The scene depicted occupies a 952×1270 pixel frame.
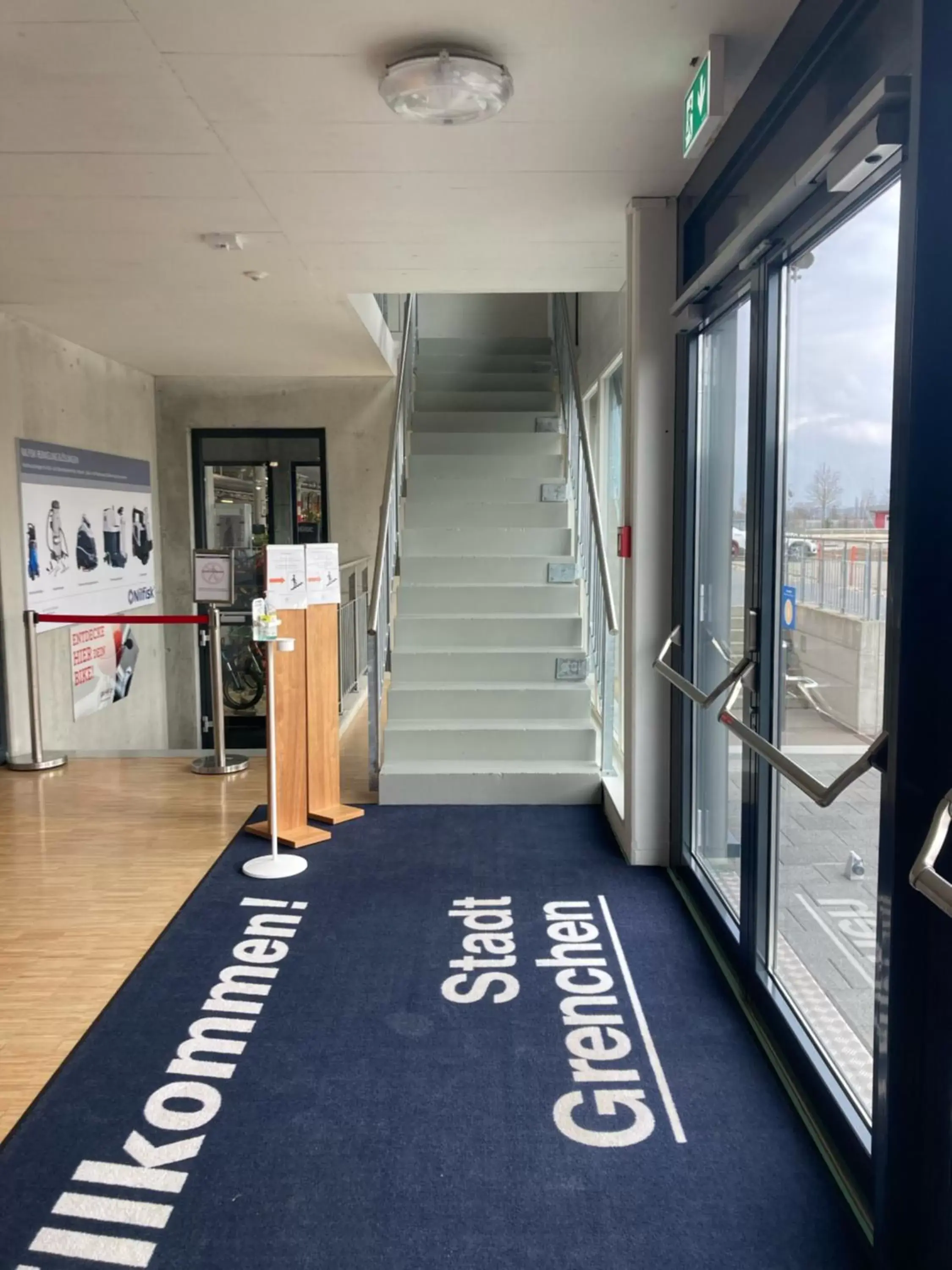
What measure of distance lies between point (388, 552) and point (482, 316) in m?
4.22

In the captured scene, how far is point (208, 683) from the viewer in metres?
9.27

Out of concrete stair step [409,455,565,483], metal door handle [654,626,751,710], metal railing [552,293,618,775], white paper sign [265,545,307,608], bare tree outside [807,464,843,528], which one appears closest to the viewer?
bare tree outside [807,464,843,528]

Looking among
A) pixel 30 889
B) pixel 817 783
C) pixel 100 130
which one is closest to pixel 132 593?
pixel 30 889

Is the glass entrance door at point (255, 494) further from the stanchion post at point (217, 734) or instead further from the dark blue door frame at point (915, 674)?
the dark blue door frame at point (915, 674)

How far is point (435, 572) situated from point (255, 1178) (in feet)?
14.8

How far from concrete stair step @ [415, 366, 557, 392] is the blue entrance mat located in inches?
206

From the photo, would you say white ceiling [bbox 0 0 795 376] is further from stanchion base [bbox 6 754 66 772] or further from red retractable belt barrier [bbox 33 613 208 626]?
stanchion base [bbox 6 754 66 772]

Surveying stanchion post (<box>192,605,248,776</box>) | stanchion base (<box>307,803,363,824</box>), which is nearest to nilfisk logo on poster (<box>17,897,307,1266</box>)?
stanchion base (<box>307,803,363,824</box>)

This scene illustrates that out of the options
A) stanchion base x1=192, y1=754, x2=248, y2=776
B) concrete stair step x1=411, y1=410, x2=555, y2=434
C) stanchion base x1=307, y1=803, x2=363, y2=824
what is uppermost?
concrete stair step x1=411, y1=410, x2=555, y2=434

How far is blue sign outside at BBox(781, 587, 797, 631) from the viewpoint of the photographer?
2723 millimetres

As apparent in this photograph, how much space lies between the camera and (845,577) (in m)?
2.34

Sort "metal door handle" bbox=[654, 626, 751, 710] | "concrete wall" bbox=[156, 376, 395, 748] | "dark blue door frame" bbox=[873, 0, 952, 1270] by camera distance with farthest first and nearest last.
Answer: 1. "concrete wall" bbox=[156, 376, 395, 748]
2. "metal door handle" bbox=[654, 626, 751, 710]
3. "dark blue door frame" bbox=[873, 0, 952, 1270]

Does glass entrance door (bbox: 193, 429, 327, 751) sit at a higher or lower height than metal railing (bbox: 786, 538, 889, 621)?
higher

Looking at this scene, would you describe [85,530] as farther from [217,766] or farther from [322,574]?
[322,574]
